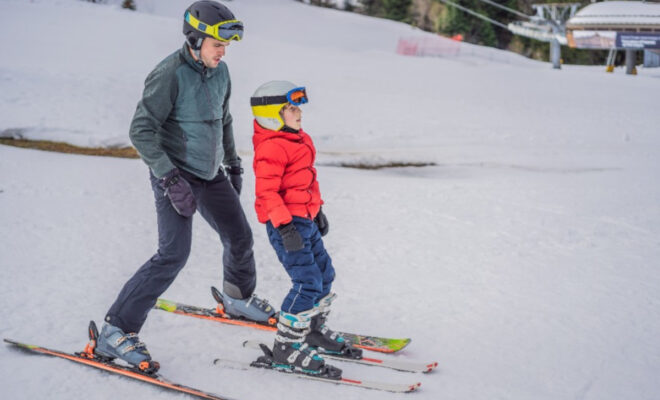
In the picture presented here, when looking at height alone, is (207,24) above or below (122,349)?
above

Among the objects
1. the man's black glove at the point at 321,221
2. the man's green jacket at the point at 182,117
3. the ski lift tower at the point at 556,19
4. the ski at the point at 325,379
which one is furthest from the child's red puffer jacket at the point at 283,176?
the ski lift tower at the point at 556,19

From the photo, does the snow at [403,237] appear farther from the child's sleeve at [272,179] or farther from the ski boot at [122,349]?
the child's sleeve at [272,179]

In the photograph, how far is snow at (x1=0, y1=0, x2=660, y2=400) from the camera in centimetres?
380

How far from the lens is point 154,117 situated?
3.48 metres

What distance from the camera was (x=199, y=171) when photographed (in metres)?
3.79

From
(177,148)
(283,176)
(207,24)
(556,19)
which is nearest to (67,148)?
(177,148)

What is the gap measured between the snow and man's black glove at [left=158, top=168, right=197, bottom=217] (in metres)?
0.96

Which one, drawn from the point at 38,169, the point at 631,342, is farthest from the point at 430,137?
the point at 631,342

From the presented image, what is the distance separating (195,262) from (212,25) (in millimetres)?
2676

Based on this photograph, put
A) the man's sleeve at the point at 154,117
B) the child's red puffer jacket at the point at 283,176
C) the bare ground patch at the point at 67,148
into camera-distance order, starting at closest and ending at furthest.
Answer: the man's sleeve at the point at 154,117, the child's red puffer jacket at the point at 283,176, the bare ground patch at the point at 67,148

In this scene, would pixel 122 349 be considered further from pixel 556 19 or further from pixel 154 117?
pixel 556 19

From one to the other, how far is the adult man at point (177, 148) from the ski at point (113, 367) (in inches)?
1.9

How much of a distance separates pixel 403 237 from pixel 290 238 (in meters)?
3.29

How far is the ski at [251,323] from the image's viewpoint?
13.3 feet
